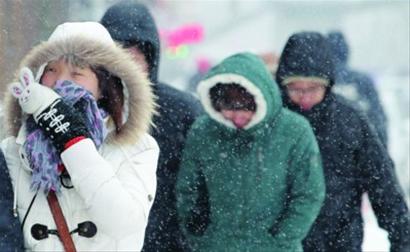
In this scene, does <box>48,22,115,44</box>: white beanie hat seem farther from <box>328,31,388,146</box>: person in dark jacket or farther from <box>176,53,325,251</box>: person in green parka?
<box>328,31,388,146</box>: person in dark jacket

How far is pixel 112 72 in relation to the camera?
3.69m

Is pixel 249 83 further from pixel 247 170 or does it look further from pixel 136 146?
pixel 136 146

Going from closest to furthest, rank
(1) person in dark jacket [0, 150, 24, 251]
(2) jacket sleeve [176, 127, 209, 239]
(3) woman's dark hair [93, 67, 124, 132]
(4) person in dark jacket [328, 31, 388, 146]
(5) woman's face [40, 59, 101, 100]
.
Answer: (1) person in dark jacket [0, 150, 24, 251], (5) woman's face [40, 59, 101, 100], (3) woman's dark hair [93, 67, 124, 132], (2) jacket sleeve [176, 127, 209, 239], (4) person in dark jacket [328, 31, 388, 146]

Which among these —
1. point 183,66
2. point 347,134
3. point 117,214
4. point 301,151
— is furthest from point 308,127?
point 183,66

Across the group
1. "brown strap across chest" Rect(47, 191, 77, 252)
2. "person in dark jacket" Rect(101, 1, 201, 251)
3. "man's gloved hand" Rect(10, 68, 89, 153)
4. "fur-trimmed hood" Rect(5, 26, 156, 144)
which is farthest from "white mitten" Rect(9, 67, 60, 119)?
"person in dark jacket" Rect(101, 1, 201, 251)

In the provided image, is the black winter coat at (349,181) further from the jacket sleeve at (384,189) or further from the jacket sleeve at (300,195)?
the jacket sleeve at (300,195)

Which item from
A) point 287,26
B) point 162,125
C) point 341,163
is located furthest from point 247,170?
point 287,26

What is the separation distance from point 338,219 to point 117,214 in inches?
99.9

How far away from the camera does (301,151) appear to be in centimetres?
511

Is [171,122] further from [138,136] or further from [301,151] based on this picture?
[138,136]

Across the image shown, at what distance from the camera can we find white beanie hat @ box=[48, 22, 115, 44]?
3723mm

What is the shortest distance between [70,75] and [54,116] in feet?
0.81

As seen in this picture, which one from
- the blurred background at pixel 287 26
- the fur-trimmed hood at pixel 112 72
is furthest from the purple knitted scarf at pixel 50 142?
the blurred background at pixel 287 26

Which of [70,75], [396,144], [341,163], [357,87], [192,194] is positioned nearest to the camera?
[70,75]
